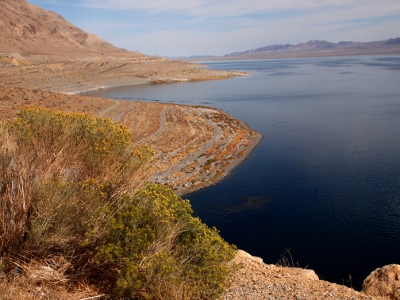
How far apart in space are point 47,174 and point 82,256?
1.92 metres

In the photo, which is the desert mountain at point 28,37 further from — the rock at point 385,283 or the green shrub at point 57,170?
the rock at point 385,283

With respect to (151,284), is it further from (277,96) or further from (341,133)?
(277,96)

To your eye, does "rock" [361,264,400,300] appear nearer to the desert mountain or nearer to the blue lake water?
the blue lake water

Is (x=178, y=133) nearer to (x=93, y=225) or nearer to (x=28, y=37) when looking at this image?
(x=93, y=225)

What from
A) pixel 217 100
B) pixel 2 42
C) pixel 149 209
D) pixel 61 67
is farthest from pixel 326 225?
pixel 2 42

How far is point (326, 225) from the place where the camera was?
1767 cm

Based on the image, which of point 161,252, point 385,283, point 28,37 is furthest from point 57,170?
point 28,37

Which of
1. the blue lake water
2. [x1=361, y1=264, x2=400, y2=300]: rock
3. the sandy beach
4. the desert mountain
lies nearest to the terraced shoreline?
the sandy beach

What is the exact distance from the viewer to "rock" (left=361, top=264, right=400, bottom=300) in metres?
9.08

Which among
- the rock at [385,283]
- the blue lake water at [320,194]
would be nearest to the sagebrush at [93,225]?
the rock at [385,283]

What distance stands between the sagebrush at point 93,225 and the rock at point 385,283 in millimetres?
3846

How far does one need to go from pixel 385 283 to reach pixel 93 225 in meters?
7.31

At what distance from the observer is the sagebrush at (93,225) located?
6.78 metres

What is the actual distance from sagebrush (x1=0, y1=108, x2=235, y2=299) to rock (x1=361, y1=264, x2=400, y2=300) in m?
3.85
